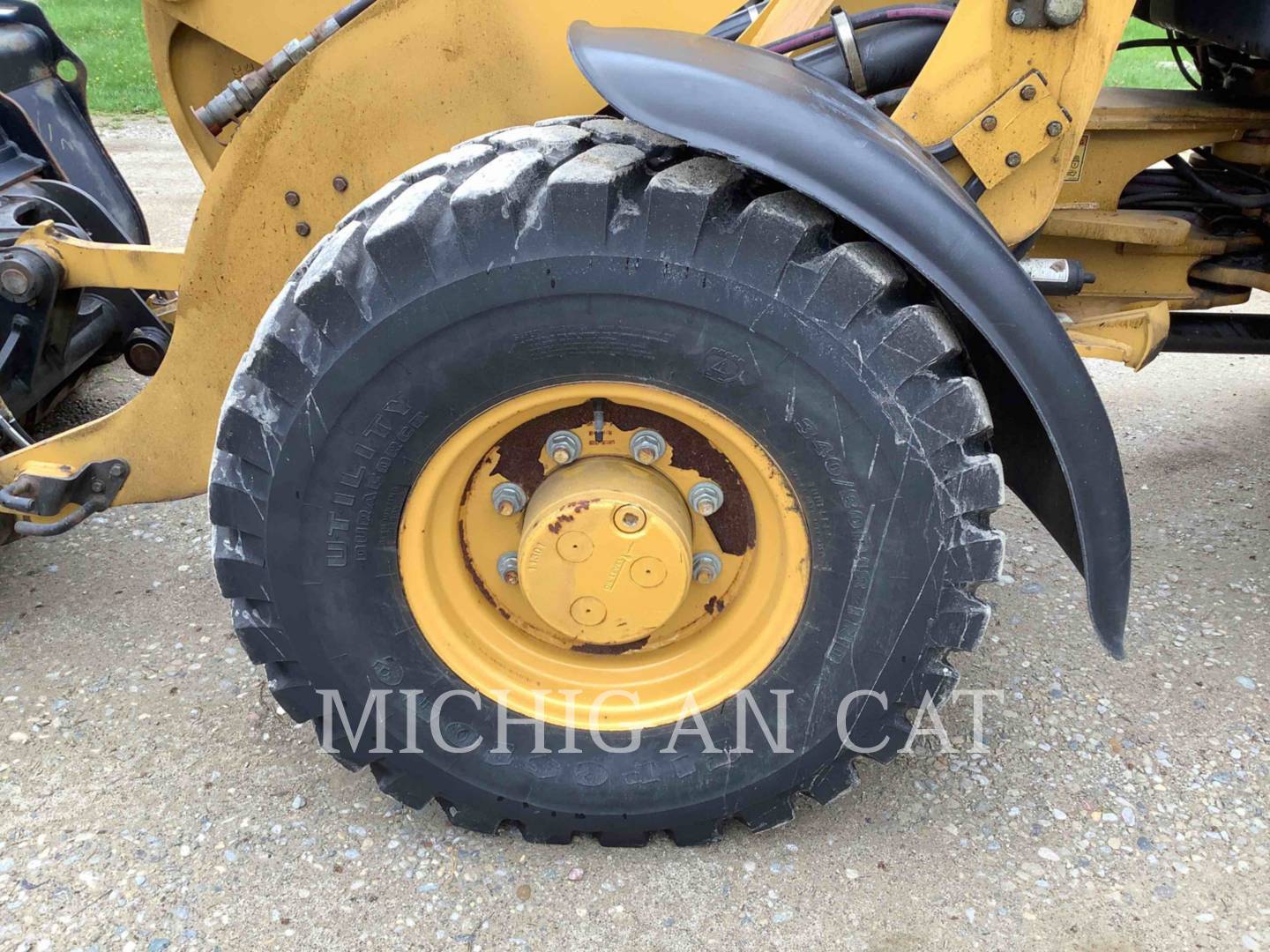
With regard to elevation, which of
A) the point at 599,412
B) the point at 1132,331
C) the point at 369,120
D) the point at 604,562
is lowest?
the point at 1132,331

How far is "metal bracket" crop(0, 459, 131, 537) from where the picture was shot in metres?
2.34

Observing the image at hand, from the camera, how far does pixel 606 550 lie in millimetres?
1913

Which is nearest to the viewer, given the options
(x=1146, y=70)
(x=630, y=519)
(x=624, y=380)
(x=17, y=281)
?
(x=624, y=380)

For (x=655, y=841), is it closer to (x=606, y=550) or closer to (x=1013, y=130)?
(x=606, y=550)

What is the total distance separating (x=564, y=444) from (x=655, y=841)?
2.95 ft

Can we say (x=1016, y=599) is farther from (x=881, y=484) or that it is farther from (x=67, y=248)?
(x=67, y=248)

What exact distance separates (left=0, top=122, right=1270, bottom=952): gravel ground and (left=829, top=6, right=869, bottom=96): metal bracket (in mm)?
1506

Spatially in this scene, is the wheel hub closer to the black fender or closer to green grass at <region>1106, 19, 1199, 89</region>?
the black fender

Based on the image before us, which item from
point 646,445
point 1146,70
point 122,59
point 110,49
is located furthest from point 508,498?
point 110,49

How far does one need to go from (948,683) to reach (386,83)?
1.59m

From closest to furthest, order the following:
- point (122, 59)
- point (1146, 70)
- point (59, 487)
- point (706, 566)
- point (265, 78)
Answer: point (706, 566)
point (265, 78)
point (59, 487)
point (1146, 70)
point (122, 59)

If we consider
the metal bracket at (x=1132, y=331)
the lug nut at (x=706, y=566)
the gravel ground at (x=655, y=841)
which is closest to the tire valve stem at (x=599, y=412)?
the lug nut at (x=706, y=566)

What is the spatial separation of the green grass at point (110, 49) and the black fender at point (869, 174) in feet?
28.9

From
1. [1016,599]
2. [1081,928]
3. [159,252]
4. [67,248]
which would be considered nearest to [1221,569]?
[1016,599]
